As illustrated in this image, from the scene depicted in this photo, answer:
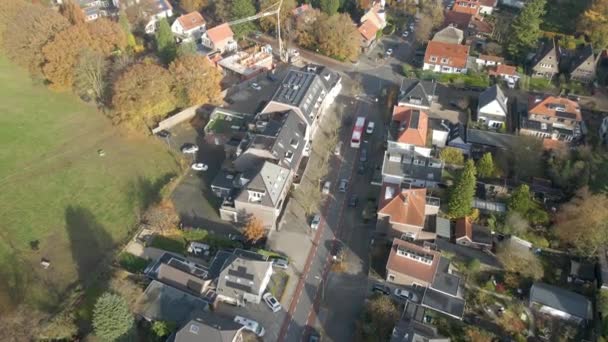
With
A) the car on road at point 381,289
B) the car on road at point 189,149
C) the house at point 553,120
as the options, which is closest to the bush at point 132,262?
the car on road at point 189,149

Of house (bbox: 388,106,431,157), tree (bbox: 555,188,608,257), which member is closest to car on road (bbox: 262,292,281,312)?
house (bbox: 388,106,431,157)

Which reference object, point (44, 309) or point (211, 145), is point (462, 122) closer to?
point (211, 145)

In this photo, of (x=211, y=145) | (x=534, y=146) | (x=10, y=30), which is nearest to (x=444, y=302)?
(x=534, y=146)

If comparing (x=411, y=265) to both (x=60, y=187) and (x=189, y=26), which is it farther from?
(x=189, y=26)

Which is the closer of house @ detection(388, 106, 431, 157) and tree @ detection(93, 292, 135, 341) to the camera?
tree @ detection(93, 292, 135, 341)

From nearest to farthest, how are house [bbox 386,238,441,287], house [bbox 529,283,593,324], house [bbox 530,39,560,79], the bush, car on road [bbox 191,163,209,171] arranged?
house [bbox 529,283,593,324], house [bbox 386,238,441,287], the bush, car on road [bbox 191,163,209,171], house [bbox 530,39,560,79]

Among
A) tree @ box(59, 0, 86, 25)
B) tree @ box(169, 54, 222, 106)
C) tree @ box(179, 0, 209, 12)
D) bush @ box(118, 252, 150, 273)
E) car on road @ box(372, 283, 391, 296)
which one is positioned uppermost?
tree @ box(59, 0, 86, 25)

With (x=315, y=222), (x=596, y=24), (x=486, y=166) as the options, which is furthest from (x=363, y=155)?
(x=596, y=24)

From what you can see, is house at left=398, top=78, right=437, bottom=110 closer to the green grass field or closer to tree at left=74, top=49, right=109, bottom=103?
the green grass field
